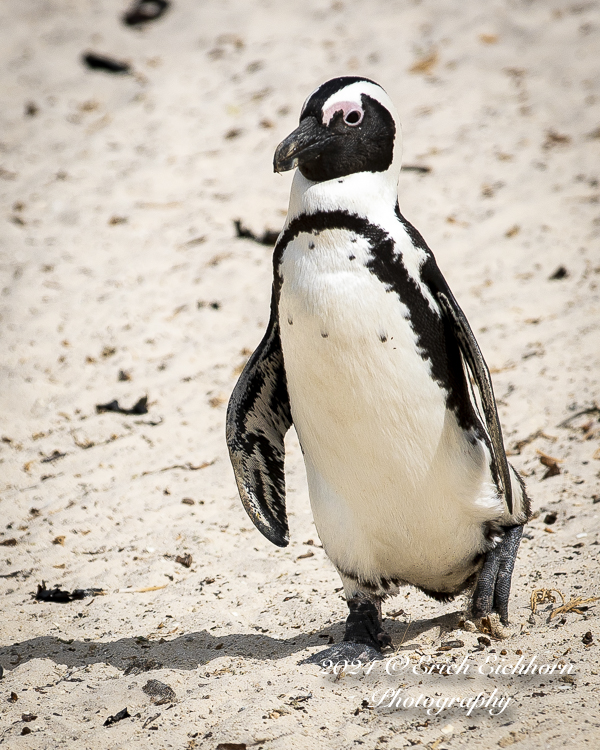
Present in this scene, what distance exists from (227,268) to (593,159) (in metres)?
2.62

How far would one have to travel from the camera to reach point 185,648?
2811 millimetres

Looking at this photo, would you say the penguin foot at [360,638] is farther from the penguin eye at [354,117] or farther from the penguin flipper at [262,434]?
the penguin eye at [354,117]

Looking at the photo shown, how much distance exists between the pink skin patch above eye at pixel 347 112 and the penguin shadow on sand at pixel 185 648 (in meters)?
1.59

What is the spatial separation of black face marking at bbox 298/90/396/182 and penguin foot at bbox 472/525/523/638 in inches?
48.3

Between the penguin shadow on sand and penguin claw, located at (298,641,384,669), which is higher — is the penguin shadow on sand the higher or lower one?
the lower one

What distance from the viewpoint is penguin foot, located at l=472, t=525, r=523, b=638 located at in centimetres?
264

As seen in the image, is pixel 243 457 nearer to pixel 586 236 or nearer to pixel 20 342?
pixel 20 342

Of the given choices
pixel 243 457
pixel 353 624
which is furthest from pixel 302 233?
pixel 353 624

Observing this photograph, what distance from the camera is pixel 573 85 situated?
6.53m
